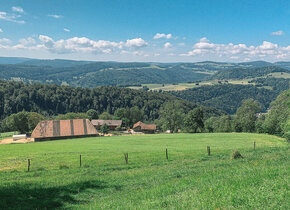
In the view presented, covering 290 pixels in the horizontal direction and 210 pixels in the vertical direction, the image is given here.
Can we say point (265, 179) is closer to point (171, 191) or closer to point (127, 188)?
point (171, 191)

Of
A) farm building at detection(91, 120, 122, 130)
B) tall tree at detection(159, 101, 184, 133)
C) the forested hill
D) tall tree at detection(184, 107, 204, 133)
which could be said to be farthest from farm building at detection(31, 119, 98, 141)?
the forested hill

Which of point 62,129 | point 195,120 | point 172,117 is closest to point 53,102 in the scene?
point 62,129

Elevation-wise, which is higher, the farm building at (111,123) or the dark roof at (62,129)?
the dark roof at (62,129)

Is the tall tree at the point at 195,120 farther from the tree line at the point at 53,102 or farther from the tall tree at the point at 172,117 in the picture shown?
the tree line at the point at 53,102

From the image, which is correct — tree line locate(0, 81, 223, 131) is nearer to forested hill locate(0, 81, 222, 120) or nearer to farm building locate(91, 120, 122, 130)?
forested hill locate(0, 81, 222, 120)

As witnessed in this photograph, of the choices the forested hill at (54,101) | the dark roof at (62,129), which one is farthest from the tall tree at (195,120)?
the forested hill at (54,101)

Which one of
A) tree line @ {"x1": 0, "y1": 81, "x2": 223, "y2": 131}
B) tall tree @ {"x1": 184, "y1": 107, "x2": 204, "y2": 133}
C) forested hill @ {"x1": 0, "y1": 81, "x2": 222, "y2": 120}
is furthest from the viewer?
forested hill @ {"x1": 0, "y1": 81, "x2": 222, "y2": 120}

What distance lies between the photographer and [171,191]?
9922 mm

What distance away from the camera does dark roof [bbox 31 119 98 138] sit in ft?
236

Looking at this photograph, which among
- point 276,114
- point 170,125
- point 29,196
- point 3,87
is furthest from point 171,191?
point 3,87

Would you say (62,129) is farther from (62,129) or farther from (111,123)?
(111,123)

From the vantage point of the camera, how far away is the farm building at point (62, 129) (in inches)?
2820

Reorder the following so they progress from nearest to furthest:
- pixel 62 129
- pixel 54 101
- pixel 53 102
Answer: pixel 62 129 < pixel 54 101 < pixel 53 102

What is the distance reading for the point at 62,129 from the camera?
74.6 meters
